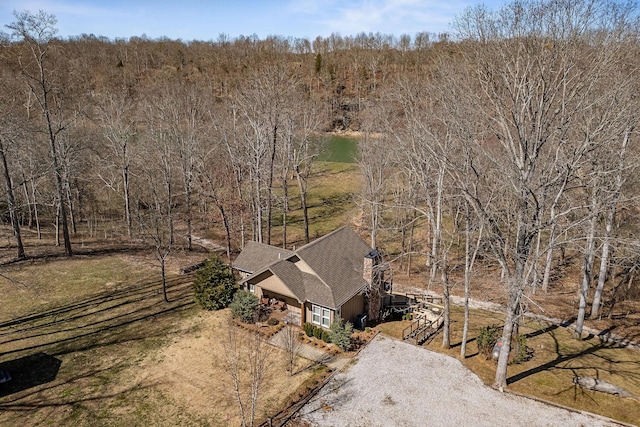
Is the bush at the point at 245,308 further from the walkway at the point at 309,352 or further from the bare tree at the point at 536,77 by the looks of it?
the bare tree at the point at 536,77

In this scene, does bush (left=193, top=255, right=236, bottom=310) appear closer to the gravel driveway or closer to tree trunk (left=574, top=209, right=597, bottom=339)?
the gravel driveway

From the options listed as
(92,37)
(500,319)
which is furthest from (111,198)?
(92,37)

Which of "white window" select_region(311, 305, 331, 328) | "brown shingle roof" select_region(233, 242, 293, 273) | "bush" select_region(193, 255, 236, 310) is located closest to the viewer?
"white window" select_region(311, 305, 331, 328)

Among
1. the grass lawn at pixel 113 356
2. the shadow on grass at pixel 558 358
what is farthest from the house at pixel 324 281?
the shadow on grass at pixel 558 358

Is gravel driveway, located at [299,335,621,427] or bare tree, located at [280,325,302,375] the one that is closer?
gravel driveway, located at [299,335,621,427]

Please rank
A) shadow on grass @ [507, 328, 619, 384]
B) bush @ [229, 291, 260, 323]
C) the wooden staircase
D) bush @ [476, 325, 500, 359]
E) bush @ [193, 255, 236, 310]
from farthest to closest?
bush @ [193, 255, 236, 310]
bush @ [229, 291, 260, 323]
the wooden staircase
bush @ [476, 325, 500, 359]
shadow on grass @ [507, 328, 619, 384]

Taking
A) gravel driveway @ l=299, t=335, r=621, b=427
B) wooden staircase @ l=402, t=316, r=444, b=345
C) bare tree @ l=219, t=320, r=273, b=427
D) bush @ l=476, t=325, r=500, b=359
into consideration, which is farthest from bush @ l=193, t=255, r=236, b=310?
bush @ l=476, t=325, r=500, b=359

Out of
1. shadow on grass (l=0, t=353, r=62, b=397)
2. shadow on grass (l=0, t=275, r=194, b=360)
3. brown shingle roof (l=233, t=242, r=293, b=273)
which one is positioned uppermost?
brown shingle roof (l=233, t=242, r=293, b=273)

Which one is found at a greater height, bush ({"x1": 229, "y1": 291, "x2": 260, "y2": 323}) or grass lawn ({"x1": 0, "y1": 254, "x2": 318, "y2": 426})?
bush ({"x1": 229, "y1": 291, "x2": 260, "y2": 323})
